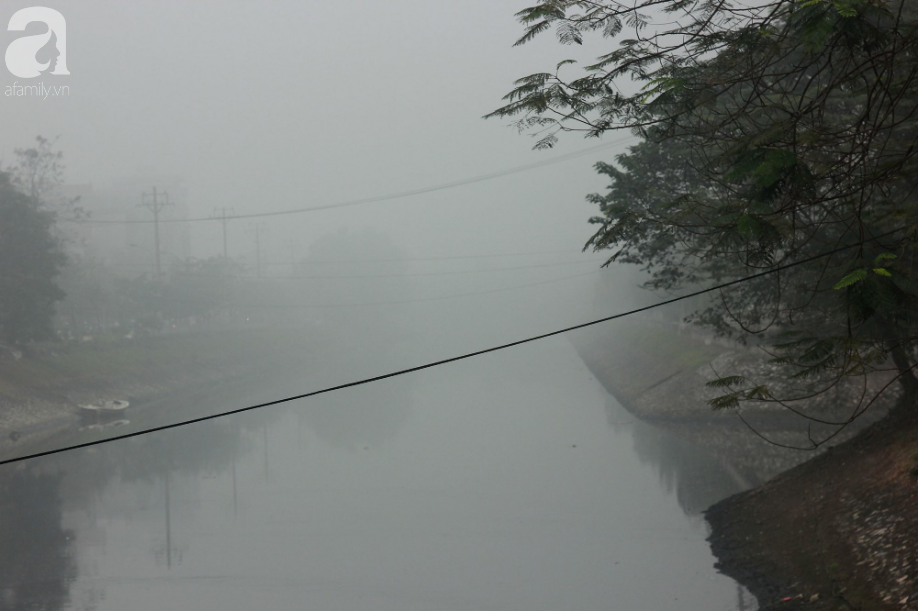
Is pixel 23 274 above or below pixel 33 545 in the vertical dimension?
above

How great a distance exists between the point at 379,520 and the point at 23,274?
16339 millimetres

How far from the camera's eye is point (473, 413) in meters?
25.6

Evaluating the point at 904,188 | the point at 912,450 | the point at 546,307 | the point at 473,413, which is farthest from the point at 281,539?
→ the point at 546,307

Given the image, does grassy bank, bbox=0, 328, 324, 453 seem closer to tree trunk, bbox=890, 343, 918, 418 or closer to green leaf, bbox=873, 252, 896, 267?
tree trunk, bbox=890, 343, 918, 418

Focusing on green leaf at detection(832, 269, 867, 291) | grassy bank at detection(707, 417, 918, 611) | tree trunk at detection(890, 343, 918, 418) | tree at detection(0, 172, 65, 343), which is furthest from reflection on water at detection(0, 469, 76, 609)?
tree trunk at detection(890, 343, 918, 418)

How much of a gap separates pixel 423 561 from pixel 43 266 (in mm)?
18571

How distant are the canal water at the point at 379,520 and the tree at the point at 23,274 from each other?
15.0 ft

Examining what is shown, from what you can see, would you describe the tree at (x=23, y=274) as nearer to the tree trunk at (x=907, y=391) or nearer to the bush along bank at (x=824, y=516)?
the bush along bank at (x=824, y=516)

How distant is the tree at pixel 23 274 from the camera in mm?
23172

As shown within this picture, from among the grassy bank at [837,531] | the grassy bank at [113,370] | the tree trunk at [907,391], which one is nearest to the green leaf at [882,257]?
the grassy bank at [837,531]

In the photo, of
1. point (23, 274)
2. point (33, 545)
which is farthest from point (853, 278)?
point (23, 274)

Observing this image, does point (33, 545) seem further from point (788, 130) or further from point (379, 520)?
point (788, 130)

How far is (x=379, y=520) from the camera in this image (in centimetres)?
1291

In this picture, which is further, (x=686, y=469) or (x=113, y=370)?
(x=113, y=370)
